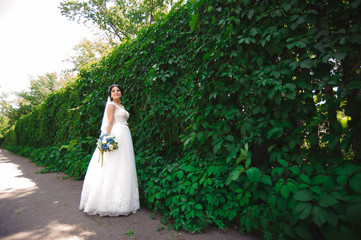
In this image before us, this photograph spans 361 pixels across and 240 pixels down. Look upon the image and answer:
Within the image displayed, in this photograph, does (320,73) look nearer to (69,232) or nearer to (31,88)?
(69,232)

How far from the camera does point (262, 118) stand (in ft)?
6.86

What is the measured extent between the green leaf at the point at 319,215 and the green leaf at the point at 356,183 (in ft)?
0.93

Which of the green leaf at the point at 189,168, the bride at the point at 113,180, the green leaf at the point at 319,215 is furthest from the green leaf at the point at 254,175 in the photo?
the bride at the point at 113,180

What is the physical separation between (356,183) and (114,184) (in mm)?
3010

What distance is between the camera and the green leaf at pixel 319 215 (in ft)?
4.68

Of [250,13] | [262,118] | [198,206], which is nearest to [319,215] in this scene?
[262,118]

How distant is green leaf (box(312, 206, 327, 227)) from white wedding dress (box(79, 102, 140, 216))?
2498 millimetres

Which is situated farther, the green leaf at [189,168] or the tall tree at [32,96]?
the tall tree at [32,96]

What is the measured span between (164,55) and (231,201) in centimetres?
275

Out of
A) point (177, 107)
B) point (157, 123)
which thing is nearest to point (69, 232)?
point (157, 123)

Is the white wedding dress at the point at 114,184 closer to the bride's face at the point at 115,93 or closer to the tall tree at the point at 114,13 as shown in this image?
the bride's face at the point at 115,93

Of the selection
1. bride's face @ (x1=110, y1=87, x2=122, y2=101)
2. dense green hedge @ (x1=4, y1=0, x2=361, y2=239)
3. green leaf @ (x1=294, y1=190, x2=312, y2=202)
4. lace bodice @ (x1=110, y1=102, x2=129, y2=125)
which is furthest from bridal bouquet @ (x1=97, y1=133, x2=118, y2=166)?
green leaf @ (x1=294, y1=190, x2=312, y2=202)

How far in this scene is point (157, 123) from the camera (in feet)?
11.6

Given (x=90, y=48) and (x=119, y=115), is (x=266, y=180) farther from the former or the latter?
(x=90, y=48)
